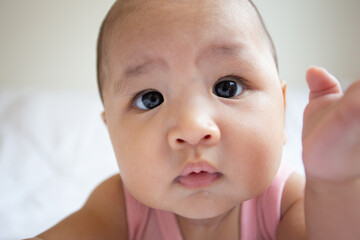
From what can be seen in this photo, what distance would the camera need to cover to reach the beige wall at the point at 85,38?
201 centimetres

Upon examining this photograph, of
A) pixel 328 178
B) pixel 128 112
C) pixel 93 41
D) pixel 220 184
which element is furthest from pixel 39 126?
pixel 328 178

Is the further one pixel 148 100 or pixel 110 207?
pixel 110 207

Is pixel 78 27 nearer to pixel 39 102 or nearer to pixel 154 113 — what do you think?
pixel 39 102

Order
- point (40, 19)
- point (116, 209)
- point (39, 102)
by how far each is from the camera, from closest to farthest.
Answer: point (116, 209)
point (39, 102)
point (40, 19)

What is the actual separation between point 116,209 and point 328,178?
1.69 feet

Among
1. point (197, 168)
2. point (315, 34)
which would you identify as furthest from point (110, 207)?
point (315, 34)

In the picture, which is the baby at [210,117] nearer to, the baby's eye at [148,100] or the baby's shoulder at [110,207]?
the baby's eye at [148,100]

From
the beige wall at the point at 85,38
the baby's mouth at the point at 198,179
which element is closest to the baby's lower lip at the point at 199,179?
the baby's mouth at the point at 198,179

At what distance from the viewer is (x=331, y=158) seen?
0.49 meters

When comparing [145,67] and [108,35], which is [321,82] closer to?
[145,67]

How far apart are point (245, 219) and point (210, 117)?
1.10ft

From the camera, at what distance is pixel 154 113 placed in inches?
24.7

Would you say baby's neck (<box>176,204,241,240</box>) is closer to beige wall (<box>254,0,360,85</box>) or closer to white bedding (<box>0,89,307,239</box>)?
white bedding (<box>0,89,307,239</box>)

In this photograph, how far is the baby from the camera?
54 cm
